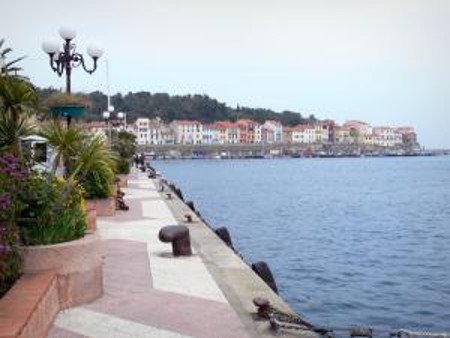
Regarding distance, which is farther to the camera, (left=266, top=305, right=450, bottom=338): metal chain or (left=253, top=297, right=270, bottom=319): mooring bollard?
(left=253, top=297, right=270, bottom=319): mooring bollard

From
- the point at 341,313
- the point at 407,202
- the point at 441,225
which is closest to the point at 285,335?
the point at 341,313

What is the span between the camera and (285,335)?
725 centimetres

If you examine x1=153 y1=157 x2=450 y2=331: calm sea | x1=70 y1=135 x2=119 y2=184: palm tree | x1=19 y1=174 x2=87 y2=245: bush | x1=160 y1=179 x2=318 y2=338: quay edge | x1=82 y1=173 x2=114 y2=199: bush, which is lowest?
x1=153 y1=157 x2=450 y2=331: calm sea

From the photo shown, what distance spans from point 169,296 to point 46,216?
6.57ft

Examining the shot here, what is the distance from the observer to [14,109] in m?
9.78

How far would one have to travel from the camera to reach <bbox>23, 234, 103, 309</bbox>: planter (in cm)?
785

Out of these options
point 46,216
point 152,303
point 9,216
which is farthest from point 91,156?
point 9,216

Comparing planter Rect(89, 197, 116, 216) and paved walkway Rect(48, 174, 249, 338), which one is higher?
planter Rect(89, 197, 116, 216)

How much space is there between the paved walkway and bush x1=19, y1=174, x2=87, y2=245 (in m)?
0.94

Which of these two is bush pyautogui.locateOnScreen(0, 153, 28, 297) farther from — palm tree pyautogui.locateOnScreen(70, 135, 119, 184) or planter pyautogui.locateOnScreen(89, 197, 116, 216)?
planter pyautogui.locateOnScreen(89, 197, 116, 216)

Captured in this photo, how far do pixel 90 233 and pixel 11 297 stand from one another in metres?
2.42

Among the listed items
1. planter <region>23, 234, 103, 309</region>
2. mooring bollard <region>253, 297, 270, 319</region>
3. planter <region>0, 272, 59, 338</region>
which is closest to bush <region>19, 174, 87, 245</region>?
planter <region>23, 234, 103, 309</region>

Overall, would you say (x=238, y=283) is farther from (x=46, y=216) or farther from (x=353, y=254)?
(x=353, y=254)

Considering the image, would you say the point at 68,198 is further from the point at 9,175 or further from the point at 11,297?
the point at 11,297
